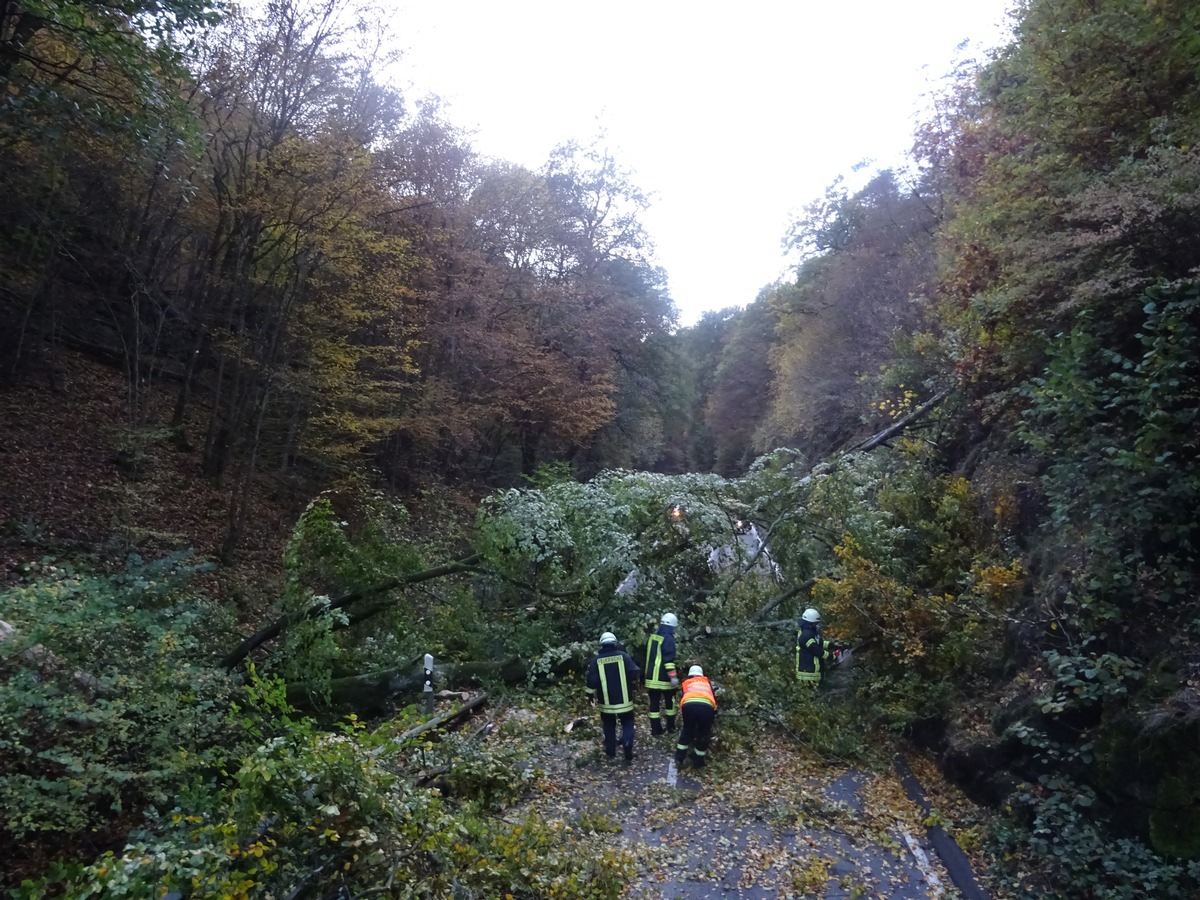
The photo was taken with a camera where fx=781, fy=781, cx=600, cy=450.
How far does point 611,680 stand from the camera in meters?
8.38

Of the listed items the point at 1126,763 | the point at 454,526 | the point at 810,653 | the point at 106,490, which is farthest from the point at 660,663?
the point at 106,490

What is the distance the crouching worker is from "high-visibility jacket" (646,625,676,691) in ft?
1.64

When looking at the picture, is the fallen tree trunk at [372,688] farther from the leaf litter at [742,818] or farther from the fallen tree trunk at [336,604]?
the leaf litter at [742,818]

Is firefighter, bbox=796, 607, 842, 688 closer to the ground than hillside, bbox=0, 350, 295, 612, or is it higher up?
closer to the ground

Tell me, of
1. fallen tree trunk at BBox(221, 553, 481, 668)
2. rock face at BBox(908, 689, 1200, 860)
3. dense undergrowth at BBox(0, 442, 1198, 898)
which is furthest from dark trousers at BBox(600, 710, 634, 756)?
fallen tree trunk at BBox(221, 553, 481, 668)

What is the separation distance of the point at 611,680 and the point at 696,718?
38.2 inches

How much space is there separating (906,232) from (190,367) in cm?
2336

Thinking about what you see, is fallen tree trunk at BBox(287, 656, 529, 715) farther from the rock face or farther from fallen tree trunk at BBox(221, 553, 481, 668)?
the rock face

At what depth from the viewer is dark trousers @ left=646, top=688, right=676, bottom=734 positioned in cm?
912

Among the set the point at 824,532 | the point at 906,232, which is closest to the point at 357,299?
the point at 824,532

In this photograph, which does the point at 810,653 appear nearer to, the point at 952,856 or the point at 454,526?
the point at 952,856

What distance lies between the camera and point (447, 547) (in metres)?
14.2

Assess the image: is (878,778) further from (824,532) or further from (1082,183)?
(1082,183)

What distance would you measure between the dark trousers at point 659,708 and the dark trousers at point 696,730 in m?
0.72
